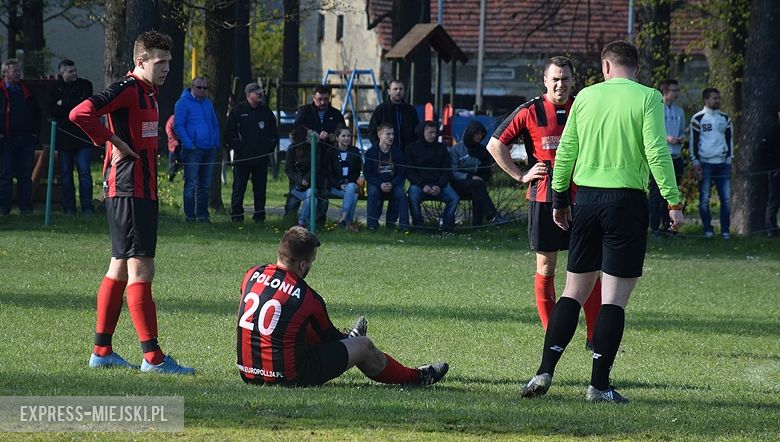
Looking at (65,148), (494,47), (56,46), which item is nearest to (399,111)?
(65,148)

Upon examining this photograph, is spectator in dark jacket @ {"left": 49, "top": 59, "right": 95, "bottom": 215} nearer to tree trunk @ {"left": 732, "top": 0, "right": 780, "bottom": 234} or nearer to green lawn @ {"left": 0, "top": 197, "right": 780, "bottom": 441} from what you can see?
green lawn @ {"left": 0, "top": 197, "right": 780, "bottom": 441}

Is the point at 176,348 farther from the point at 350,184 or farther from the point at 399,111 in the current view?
the point at 399,111

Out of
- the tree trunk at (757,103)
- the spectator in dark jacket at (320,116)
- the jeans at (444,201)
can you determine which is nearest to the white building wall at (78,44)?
the spectator in dark jacket at (320,116)

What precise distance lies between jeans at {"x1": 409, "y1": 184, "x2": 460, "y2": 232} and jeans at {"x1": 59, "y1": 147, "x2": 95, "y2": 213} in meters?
4.62

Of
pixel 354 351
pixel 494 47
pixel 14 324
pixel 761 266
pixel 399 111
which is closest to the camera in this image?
pixel 354 351

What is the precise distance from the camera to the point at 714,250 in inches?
746

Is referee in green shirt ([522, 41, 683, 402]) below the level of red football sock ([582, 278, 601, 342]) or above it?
above

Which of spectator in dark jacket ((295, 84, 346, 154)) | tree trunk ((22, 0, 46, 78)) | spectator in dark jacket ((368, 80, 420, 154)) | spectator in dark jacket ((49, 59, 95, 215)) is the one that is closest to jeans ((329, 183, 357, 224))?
spectator in dark jacket ((295, 84, 346, 154))

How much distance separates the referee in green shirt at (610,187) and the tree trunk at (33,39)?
31.4 meters

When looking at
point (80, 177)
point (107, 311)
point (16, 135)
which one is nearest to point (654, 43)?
point (80, 177)

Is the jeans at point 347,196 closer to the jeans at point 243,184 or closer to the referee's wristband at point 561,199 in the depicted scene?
the jeans at point 243,184

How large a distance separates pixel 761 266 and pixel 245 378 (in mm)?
10841

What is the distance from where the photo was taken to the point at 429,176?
767 inches
